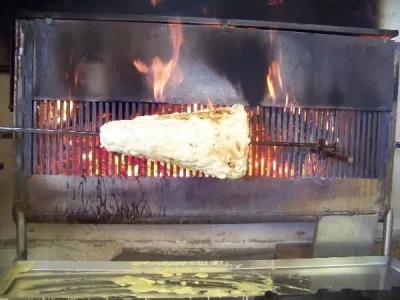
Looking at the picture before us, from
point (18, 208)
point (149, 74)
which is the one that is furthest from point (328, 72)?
point (18, 208)

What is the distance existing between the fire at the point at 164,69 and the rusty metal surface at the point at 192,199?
0.35m

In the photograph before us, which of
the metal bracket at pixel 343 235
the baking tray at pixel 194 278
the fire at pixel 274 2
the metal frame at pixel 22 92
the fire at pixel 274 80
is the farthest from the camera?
the fire at pixel 274 2

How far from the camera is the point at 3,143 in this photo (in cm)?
200

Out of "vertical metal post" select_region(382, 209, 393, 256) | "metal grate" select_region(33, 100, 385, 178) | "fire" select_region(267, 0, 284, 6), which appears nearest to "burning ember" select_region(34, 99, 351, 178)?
"metal grate" select_region(33, 100, 385, 178)

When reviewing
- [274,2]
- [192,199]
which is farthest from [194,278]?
[274,2]

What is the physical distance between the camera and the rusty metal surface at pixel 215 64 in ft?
5.43

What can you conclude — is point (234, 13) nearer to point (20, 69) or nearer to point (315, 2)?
point (315, 2)

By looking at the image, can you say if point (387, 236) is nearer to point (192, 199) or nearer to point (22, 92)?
point (192, 199)

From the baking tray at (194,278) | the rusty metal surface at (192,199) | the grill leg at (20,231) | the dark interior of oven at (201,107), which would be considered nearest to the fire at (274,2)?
the dark interior of oven at (201,107)

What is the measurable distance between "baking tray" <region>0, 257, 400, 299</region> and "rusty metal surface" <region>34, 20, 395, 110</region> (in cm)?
60

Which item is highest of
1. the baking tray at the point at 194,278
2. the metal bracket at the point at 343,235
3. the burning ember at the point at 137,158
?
the burning ember at the point at 137,158

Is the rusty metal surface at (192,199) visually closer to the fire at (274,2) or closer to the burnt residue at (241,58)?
the burnt residue at (241,58)

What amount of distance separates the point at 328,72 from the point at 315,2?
429 mm

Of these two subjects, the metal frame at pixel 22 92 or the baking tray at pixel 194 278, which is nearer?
the baking tray at pixel 194 278
